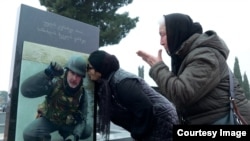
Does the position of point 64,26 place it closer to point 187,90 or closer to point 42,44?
point 42,44

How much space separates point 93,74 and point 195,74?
1.27 meters

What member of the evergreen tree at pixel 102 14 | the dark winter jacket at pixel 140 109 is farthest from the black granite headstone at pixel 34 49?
the evergreen tree at pixel 102 14

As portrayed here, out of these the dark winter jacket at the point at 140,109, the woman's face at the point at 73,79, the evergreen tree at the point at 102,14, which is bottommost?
the dark winter jacket at the point at 140,109

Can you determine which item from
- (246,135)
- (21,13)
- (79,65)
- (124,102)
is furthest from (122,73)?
(246,135)

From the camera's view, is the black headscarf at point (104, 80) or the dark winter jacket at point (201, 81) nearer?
the dark winter jacket at point (201, 81)

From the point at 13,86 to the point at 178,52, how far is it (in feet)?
4.04

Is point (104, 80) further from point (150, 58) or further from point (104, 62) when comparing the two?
point (150, 58)

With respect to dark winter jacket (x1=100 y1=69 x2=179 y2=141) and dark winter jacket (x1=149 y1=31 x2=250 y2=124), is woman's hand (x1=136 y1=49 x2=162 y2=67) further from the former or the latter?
dark winter jacket (x1=100 y1=69 x2=179 y2=141)

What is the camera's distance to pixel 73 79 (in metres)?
2.40

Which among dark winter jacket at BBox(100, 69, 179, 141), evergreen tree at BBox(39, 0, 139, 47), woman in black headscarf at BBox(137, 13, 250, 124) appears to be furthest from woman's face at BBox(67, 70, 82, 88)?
evergreen tree at BBox(39, 0, 139, 47)

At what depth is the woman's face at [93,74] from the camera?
242 centimetres

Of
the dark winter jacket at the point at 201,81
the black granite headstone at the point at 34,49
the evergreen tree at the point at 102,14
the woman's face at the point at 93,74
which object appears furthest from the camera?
the evergreen tree at the point at 102,14

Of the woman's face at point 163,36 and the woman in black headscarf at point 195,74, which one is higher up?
the woman's face at point 163,36

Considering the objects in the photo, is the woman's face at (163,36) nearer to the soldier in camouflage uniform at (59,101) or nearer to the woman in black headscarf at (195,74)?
the woman in black headscarf at (195,74)
